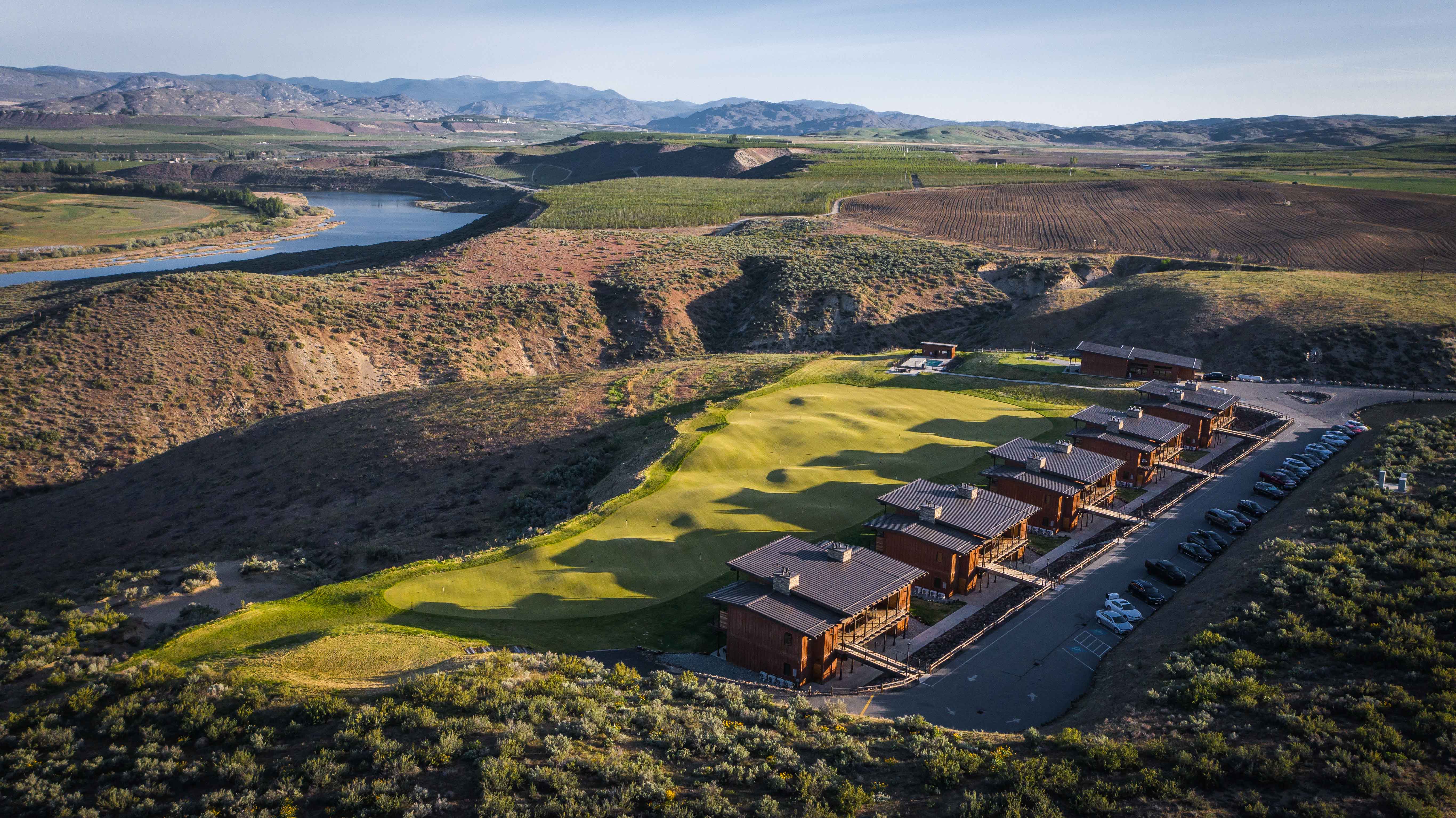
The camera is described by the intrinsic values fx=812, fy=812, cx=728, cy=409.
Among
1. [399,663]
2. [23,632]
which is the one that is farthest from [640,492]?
[23,632]

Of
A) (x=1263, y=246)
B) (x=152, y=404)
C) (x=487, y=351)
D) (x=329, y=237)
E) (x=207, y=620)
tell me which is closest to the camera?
(x=207, y=620)

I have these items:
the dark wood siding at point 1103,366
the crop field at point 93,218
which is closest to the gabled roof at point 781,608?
the dark wood siding at point 1103,366

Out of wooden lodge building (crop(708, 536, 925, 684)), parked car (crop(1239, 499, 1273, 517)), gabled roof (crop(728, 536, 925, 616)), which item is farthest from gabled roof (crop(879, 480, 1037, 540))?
parked car (crop(1239, 499, 1273, 517))

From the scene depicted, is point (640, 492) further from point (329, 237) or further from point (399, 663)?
point (329, 237)

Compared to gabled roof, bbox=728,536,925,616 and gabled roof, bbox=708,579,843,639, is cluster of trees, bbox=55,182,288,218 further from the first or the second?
gabled roof, bbox=708,579,843,639

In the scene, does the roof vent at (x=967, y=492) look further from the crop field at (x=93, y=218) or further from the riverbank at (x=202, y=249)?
the crop field at (x=93, y=218)

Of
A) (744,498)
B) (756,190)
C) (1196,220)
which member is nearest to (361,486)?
(744,498)
